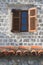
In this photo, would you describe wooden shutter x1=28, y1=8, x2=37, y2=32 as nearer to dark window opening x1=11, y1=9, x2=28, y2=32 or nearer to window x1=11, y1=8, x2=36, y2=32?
window x1=11, y1=8, x2=36, y2=32

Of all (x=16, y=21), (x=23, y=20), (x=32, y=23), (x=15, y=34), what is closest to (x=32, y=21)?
(x=32, y=23)

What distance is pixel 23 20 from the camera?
495 inches

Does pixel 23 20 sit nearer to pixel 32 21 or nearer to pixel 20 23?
pixel 20 23

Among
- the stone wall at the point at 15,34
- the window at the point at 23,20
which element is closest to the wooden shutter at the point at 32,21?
the window at the point at 23,20

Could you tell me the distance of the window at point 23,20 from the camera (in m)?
12.5

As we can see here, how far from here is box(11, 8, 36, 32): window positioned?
1248 cm

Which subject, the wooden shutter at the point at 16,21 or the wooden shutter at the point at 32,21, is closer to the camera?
the wooden shutter at the point at 32,21

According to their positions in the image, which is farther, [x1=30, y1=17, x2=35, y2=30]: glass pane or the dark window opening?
the dark window opening

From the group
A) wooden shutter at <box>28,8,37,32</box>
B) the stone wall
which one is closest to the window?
wooden shutter at <box>28,8,37,32</box>

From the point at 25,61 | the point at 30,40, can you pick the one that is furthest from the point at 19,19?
the point at 25,61

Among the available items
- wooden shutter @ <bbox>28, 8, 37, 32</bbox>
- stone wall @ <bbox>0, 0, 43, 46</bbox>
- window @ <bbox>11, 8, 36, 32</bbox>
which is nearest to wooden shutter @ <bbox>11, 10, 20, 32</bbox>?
window @ <bbox>11, 8, 36, 32</bbox>

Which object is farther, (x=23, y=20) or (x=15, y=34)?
(x=23, y=20)

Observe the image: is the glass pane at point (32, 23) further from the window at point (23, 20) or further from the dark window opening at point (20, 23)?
the dark window opening at point (20, 23)

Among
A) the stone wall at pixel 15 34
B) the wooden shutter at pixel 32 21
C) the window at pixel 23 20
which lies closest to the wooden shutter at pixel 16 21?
the window at pixel 23 20
